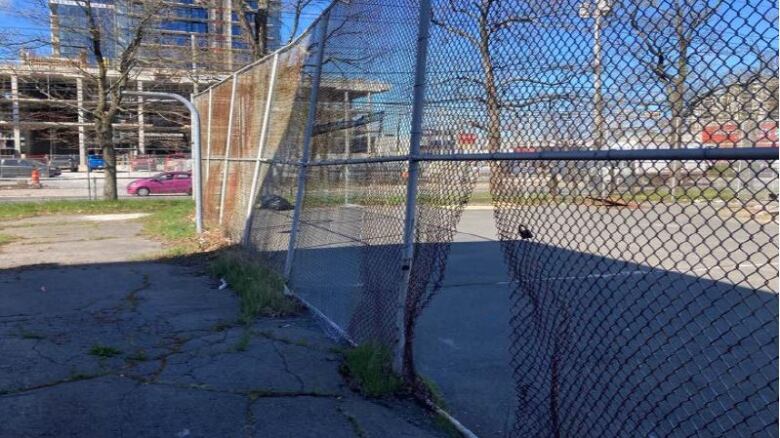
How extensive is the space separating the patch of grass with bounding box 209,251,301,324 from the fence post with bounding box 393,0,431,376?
236 cm

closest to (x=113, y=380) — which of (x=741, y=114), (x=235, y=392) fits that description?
(x=235, y=392)

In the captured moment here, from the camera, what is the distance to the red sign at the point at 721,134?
224 cm

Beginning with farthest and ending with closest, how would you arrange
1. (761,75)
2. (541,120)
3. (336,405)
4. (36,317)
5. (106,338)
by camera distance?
(36,317)
(106,338)
(336,405)
(541,120)
(761,75)

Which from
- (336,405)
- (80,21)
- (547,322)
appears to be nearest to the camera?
(547,322)

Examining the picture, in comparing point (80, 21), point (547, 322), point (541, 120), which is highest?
point (80, 21)

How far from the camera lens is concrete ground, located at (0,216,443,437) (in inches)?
159

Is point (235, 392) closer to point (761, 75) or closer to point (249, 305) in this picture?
point (249, 305)

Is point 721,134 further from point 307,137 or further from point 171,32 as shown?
point 171,32

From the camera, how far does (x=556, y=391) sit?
10.9 ft

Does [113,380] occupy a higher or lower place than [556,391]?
lower

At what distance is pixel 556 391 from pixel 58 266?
852 centimetres

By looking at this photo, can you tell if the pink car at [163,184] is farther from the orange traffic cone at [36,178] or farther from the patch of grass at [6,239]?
the patch of grass at [6,239]

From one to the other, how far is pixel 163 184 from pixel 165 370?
31096 millimetres

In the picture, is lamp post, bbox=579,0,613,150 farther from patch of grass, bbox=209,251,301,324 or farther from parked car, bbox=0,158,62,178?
parked car, bbox=0,158,62,178
